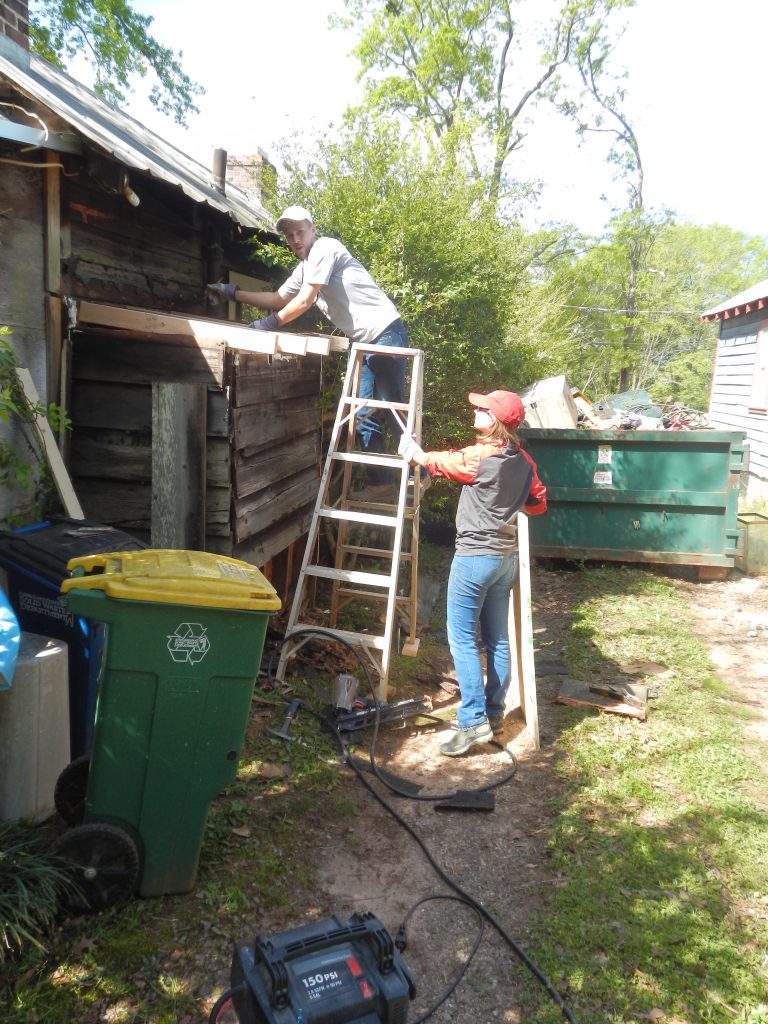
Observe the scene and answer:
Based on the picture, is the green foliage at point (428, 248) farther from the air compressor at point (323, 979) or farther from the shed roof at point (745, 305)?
the shed roof at point (745, 305)

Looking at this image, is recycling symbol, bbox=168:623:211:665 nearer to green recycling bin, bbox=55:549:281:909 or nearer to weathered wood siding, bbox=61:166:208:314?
green recycling bin, bbox=55:549:281:909

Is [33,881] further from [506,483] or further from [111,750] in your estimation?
[506,483]

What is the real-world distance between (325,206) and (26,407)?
420cm

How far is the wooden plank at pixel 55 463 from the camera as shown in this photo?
3924 millimetres

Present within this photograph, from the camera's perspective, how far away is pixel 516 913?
9.86ft

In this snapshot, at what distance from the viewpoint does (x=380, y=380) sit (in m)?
5.50

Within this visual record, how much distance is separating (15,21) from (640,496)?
6.94 metres

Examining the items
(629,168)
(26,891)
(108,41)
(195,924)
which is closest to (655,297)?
(629,168)

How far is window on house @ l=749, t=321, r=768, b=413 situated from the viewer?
565 inches

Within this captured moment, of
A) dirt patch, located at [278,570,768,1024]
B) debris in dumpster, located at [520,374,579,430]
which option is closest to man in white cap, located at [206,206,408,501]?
dirt patch, located at [278,570,768,1024]

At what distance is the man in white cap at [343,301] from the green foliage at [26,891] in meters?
3.54

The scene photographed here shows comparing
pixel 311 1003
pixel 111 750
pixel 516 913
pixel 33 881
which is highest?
pixel 111 750

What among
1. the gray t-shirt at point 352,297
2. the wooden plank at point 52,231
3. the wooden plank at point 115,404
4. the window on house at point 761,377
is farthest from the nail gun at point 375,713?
the window on house at point 761,377

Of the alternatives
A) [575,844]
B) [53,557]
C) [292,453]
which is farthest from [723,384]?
[53,557]
